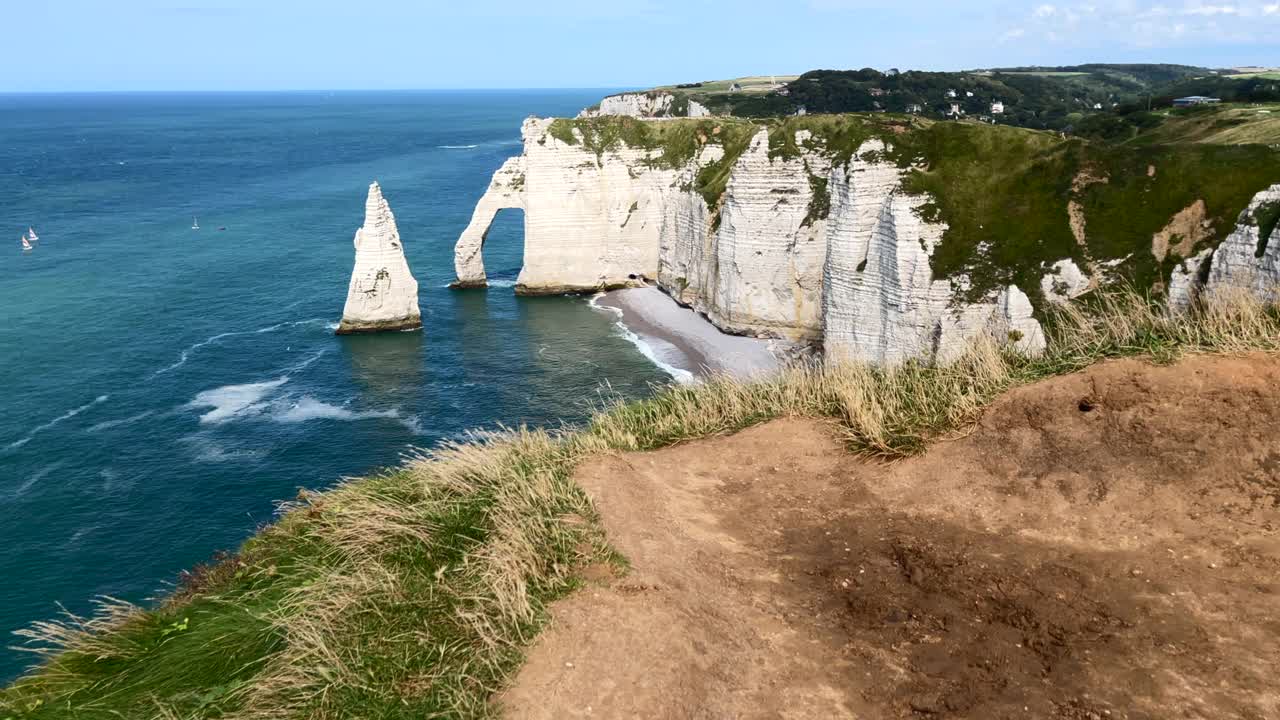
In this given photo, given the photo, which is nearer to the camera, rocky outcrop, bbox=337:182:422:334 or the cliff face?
the cliff face

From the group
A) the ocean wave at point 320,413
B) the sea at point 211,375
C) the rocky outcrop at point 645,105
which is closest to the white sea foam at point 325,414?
the ocean wave at point 320,413

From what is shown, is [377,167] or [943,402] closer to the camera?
[943,402]

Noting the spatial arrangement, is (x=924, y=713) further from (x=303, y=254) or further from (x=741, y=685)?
(x=303, y=254)

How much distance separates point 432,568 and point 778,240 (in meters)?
46.9

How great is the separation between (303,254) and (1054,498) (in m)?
78.2

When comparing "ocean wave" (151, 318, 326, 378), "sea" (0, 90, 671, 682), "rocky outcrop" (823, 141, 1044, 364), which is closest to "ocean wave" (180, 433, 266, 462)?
"sea" (0, 90, 671, 682)

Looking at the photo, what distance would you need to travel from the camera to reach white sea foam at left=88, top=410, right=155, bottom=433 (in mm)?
41344

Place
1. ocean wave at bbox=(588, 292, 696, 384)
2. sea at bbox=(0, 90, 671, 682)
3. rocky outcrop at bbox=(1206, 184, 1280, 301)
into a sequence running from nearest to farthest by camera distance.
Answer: rocky outcrop at bbox=(1206, 184, 1280, 301), sea at bbox=(0, 90, 671, 682), ocean wave at bbox=(588, 292, 696, 384)

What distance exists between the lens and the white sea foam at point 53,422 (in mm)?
39438

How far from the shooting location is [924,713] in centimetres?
741

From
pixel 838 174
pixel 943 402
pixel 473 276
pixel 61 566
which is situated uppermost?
pixel 838 174

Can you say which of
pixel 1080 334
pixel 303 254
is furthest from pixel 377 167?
pixel 1080 334

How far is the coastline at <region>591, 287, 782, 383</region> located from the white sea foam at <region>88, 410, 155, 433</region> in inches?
1145

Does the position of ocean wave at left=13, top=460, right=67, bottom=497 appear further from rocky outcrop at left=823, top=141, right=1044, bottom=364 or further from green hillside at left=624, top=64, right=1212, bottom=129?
green hillside at left=624, top=64, right=1212, bottom=129
